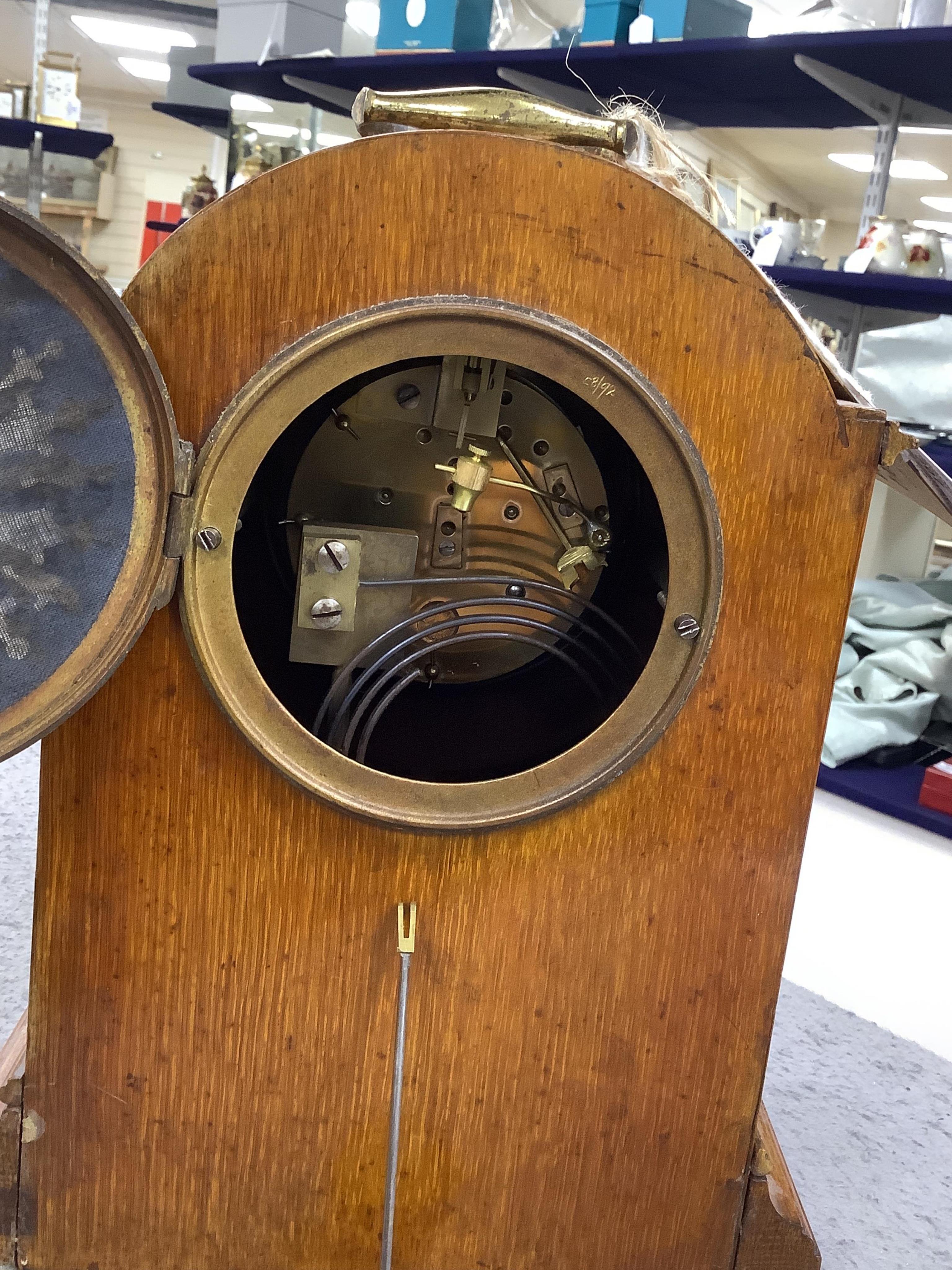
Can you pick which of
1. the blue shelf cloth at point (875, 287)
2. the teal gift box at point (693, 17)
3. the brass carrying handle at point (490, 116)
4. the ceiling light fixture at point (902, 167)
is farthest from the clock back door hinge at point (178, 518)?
the ceiling light fixture at point (902, 167)

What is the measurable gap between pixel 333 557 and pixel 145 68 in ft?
25.3

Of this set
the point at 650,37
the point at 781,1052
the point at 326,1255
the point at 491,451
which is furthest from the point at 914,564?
the point at 326,1255

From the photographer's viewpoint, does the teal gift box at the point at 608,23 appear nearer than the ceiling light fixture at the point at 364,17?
Yes

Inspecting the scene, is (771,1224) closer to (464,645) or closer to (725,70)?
(464,645)

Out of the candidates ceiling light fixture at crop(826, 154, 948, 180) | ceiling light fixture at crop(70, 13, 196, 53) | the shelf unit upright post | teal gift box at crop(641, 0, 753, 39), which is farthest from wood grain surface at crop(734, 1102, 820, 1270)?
ceiling light fixture at crop(70, 13, 196, 53)

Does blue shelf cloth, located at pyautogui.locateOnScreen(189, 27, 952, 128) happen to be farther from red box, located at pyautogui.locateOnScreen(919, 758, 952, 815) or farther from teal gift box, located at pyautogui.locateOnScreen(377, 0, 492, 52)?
red box, located at pyautogui.locateOnScreen(919, 758, 952, 815)

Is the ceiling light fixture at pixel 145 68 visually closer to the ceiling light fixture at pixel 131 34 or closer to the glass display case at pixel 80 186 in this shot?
the ceiling light fixture at pixel 131 34

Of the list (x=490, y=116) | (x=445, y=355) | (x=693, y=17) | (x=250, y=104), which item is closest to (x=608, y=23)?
(x=693, y=17)

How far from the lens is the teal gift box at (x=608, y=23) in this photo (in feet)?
→ 7.95

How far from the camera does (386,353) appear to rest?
0.81 m

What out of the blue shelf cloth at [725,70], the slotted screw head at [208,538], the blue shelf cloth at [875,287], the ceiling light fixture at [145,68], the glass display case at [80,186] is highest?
the ceiling light fixture at [145,68]

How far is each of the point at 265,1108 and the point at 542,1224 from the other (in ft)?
0.87

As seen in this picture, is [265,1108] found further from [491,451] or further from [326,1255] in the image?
[491,451]

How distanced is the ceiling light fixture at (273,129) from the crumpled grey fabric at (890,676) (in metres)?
2.41
